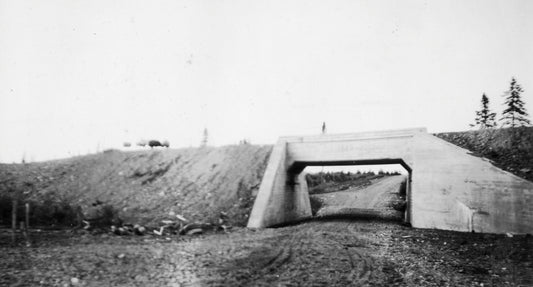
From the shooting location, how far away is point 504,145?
1416 centimetres

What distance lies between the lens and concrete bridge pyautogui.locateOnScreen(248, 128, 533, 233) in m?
12.3

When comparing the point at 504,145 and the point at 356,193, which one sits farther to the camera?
the point at 356,193

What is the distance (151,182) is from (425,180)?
13.5 m

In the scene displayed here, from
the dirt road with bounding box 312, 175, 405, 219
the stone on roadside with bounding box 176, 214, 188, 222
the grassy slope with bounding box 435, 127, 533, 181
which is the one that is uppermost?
the grassy slope with bounding box 435, 127, 533, 181

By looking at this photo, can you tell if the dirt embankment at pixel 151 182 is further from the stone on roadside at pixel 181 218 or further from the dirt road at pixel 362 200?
the dirt road at pixel 362 200

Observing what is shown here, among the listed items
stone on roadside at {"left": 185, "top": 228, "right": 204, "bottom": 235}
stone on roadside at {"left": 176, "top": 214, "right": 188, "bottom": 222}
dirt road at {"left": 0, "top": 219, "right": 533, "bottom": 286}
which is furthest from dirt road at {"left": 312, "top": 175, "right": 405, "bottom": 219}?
stone on roadside at {"left": 185, "top": 228, "right": 204, "bottom": 235}

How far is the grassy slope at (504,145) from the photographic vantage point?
42.4ft

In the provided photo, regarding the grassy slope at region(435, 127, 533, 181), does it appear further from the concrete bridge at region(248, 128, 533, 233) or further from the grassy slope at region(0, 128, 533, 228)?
the concrete bridge at region(248, 128, 533, 233)

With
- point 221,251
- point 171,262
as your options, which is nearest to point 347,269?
point 221,251

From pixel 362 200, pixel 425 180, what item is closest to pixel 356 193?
pixel 362 200

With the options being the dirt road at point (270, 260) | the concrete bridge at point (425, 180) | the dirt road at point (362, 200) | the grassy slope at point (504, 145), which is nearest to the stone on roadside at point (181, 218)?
the dirt road at point (270, 260)

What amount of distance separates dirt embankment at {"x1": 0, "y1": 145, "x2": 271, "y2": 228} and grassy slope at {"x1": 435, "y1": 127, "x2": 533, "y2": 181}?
9638 millimetres

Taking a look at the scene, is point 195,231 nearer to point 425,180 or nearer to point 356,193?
point 425,180

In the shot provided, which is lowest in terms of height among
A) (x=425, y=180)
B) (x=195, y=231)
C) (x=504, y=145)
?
(x=195, y=231)
